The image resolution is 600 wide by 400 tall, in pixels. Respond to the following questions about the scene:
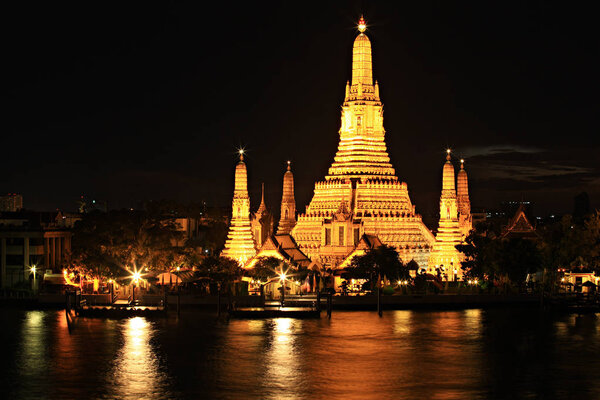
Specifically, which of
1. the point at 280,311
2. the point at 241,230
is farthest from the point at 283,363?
the point at 241,230

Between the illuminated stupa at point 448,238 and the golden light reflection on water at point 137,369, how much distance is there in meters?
33.0

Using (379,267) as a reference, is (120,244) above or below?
above

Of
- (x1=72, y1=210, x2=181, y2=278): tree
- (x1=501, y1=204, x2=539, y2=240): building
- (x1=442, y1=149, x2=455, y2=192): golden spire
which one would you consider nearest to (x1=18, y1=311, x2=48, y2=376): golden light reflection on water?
(x1=72, y1=210, x2=181, y2=278): tree

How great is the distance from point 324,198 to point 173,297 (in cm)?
2213

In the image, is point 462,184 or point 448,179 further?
point 462,184

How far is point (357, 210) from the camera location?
322 ft

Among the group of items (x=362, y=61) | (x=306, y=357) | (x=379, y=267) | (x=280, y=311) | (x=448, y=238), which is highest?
(x=362, y=61)

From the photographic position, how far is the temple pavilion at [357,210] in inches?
3775

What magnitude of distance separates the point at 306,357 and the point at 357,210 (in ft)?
129

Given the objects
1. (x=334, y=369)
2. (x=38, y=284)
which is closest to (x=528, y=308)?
(x=334, y=369)

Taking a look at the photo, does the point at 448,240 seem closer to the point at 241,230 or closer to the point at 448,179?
the point at 448,179

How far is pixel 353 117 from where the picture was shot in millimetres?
102188

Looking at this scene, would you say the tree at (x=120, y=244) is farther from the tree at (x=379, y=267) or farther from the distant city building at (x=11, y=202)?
the distant city building at (x=11, y=202)

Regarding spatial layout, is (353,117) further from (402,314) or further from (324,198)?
(402,314)
